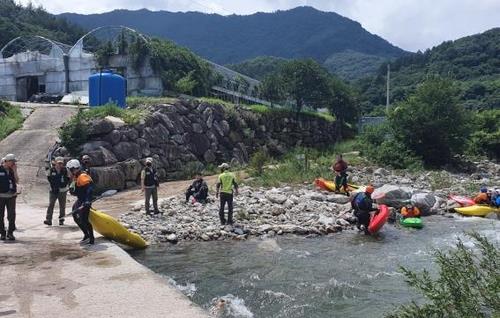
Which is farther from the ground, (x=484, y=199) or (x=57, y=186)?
(x=57, y=186)

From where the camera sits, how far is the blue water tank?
25.5 meters

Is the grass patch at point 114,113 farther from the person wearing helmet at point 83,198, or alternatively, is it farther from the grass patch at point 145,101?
the person wearing helmet at point 83,198

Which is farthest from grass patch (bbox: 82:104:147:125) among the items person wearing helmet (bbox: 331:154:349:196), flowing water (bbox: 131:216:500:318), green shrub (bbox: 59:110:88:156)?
flowing water (bbox: 131:216:500:318)

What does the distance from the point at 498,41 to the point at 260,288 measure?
3432 inches

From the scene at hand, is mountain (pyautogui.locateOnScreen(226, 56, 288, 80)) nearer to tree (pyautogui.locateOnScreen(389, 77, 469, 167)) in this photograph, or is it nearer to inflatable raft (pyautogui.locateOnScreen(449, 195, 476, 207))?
tree (pyautogui.locateOnScreen(389, 77, 469, 167))

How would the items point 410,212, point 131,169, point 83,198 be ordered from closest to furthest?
point 83,198, point 410,212, point 131,169

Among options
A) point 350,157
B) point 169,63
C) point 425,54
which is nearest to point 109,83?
point 169,63

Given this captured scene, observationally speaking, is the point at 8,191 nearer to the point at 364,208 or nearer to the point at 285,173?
the point at 364,208

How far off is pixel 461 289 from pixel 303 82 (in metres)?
32.6

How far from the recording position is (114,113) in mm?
23109

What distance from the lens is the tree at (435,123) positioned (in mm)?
30141

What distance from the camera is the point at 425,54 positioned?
296 ft

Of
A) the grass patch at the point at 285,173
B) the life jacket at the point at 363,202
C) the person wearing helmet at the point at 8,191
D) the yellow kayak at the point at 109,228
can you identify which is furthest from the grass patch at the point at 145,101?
the person wearing helmet at the point at 8,191

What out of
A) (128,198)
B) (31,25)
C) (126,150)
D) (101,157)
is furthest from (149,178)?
(31,25)
